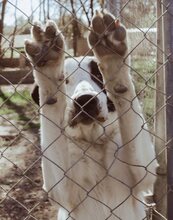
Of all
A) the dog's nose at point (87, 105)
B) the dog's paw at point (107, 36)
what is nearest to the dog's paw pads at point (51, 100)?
the dog's nose at point (87, 105)

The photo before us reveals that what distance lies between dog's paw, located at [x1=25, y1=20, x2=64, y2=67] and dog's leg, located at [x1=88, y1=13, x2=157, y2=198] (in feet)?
0.52

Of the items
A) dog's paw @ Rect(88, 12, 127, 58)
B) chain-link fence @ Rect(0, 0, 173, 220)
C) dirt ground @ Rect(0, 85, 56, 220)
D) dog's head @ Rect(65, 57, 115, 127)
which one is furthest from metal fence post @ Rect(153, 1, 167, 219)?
dirt ground @ Rect(0, 85, 56, 220)

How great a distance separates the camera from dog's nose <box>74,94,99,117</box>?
243 cm

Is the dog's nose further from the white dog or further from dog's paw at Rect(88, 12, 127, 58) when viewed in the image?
dog's paw at Rect(88, 12, 127, 58)

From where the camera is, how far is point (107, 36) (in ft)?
6.90

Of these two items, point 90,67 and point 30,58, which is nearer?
point 30,58

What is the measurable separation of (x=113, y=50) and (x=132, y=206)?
1121 millimetres

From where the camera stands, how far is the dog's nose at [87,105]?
95.6 inches

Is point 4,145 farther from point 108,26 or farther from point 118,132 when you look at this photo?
point 108,26

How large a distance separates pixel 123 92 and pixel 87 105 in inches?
8.9

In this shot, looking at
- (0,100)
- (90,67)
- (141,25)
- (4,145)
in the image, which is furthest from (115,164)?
(0,100)

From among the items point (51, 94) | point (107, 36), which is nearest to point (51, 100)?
point (51, 94)

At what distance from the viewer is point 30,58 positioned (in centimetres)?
218

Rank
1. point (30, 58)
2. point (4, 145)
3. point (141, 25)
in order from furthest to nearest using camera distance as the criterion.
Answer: point (4, 145)
point (141, 25)
point (30, 58)
